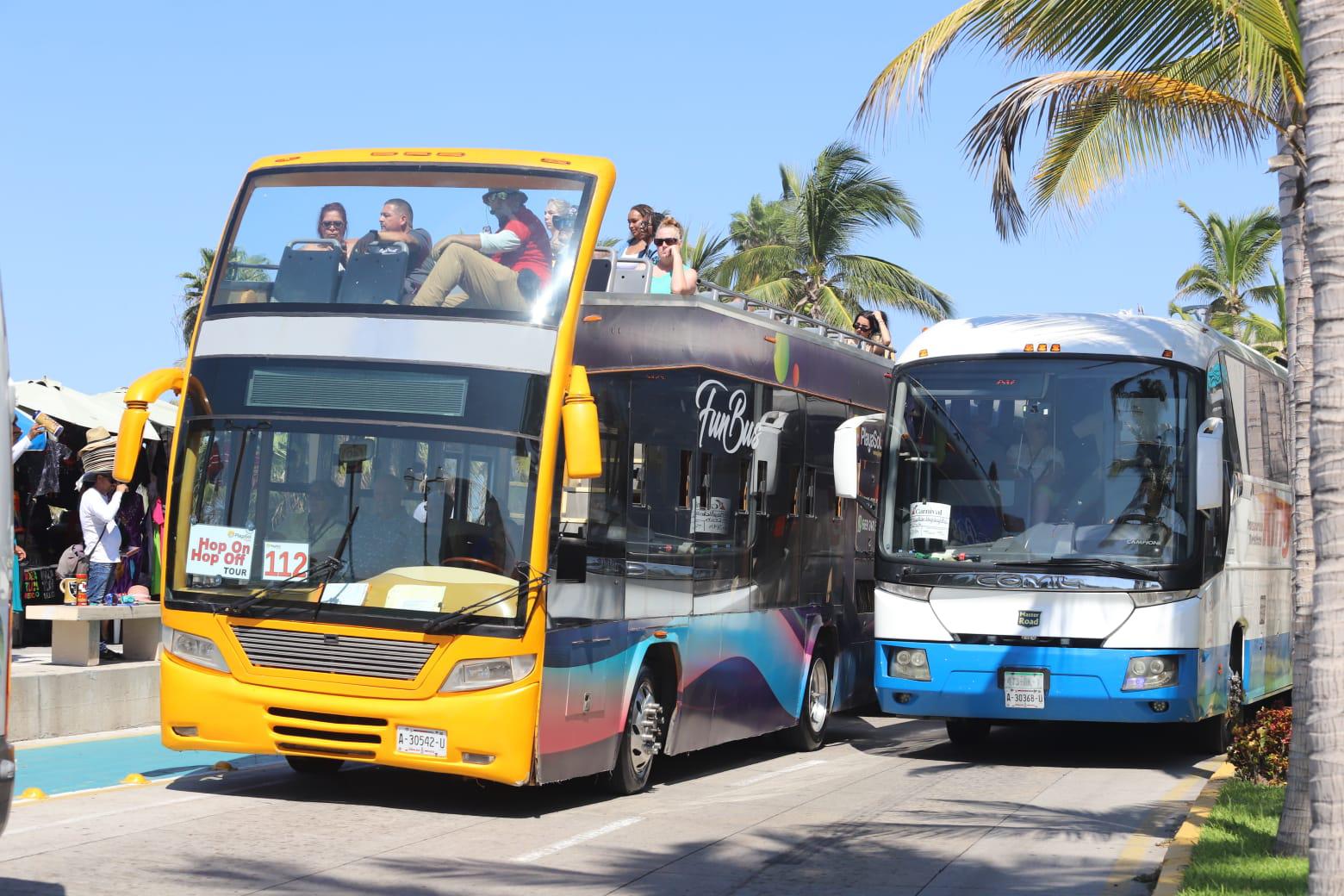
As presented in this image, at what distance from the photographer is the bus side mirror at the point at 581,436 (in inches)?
400

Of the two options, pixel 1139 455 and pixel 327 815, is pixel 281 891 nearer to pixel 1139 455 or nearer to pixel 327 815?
pixel 327 815

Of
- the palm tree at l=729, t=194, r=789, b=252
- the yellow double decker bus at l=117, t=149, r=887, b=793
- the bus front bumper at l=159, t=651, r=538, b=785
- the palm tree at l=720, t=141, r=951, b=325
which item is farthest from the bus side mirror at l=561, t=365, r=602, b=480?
the palm tree at l=729, t=194, r=789, b=252

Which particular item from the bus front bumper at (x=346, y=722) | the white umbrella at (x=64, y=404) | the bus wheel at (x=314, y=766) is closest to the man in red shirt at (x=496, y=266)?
the bus front bumper at (x=346, y=722)

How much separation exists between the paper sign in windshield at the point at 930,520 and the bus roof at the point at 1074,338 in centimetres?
139

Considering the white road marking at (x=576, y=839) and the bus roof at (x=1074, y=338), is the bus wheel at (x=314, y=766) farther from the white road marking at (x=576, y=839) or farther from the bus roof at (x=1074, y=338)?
the bus roof at (x=1074, y=338)

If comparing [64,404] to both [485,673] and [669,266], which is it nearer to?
[669,266]

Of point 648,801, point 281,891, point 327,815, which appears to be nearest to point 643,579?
point 648,801

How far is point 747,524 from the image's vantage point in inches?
552

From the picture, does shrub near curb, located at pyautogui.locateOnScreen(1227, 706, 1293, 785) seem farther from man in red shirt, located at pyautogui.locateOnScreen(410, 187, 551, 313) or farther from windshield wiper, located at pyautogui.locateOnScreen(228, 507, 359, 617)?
windshield wiper, located at pyautogui.locateOnScreen(228, 507, 359, 617)

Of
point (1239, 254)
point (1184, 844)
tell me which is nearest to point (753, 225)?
point (1239, 254)

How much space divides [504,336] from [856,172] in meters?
28.4

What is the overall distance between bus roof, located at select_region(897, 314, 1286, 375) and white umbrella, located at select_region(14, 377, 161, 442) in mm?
8683

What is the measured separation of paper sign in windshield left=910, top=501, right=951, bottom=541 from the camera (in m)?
14.8

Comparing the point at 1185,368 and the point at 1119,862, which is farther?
the point at 1185,368
